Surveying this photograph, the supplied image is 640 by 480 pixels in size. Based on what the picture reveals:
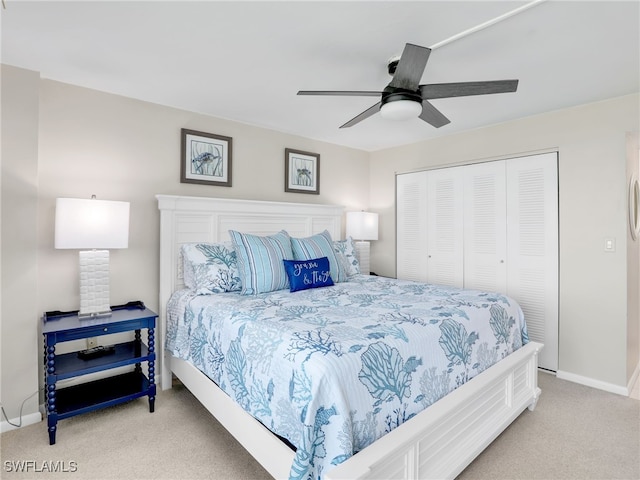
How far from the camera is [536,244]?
329 cm

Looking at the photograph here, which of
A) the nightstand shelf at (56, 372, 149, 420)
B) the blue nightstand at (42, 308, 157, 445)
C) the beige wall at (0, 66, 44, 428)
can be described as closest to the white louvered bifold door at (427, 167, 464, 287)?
the blue nightstand at (42, 308, 157, 445)

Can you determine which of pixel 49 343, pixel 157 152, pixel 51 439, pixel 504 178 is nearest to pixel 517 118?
pixel 504 178

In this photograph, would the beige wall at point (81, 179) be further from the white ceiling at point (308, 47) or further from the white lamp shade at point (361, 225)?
the white lamp shade at point (361, 225)

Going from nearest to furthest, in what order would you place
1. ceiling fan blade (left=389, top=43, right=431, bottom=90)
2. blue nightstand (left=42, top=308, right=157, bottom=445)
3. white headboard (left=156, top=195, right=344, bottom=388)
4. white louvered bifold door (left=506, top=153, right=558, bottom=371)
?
ceiling fan blade (left=389, top=43, right=431, bottom=90), blue nightstand (left=42, top=308, right=157, bottom=445), white headboard (left=156, top=195, right=344, bottom=388), white louvered bifold door (left=506, top=153, right=558, bottom=371)

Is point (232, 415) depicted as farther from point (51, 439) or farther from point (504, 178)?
point (504, 178)

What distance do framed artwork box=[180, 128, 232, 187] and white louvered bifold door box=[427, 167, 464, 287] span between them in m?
2.29

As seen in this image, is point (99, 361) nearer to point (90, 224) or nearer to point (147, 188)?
point (90, 224)

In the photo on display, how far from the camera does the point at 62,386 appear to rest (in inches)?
101

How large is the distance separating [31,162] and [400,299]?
8.65 ft

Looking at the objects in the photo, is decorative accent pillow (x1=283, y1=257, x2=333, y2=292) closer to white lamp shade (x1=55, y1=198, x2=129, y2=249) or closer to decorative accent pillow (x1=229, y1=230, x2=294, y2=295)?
decorative accent pillow (x1=229, y1=230, x2=294, y2=295)

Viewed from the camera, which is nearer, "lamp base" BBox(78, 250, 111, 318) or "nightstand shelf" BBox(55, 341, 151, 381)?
"nightstand shelf" BBox(55, 341, 151, 381)

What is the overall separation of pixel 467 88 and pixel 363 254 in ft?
8.93

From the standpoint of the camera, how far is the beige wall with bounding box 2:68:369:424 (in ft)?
Answer: 7.58

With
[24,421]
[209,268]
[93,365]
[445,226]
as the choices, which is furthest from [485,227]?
[24,421]
